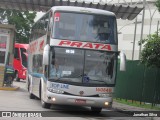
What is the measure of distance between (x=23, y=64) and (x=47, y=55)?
78.8 feet

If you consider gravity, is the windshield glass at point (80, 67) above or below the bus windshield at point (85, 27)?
below

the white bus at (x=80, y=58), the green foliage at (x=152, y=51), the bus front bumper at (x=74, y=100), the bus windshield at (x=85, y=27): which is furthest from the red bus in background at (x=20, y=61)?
the bus front bumper at (x=74, y=100)

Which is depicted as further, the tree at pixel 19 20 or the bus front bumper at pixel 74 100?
the tree at pixel 19 20

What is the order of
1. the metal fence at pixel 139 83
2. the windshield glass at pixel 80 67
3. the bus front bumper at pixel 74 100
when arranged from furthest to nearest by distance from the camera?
the metal fence at pixel 139 83, the windshield glass at pixel 80 67, the bus front bumper at pixel 74 100

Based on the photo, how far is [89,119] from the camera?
14.9m

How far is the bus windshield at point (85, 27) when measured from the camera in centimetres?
1590

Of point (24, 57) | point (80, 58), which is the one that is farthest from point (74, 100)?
point (24, 57)

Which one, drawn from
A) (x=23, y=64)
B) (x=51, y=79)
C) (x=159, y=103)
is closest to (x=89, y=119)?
(x=51, y=79)

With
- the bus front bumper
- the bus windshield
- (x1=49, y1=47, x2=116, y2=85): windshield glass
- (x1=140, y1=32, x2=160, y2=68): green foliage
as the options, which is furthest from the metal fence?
the bus front bumper

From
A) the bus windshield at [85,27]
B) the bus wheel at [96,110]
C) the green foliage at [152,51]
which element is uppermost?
the bus windshield at [85,27]

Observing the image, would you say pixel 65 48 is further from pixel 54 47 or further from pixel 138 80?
pixel 138 80

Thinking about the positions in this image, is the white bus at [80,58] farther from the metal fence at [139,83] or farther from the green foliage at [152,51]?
the metal fence at [139,83]

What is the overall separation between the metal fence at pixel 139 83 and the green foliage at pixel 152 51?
2.70 meters

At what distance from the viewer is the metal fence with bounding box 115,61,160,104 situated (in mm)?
21781
